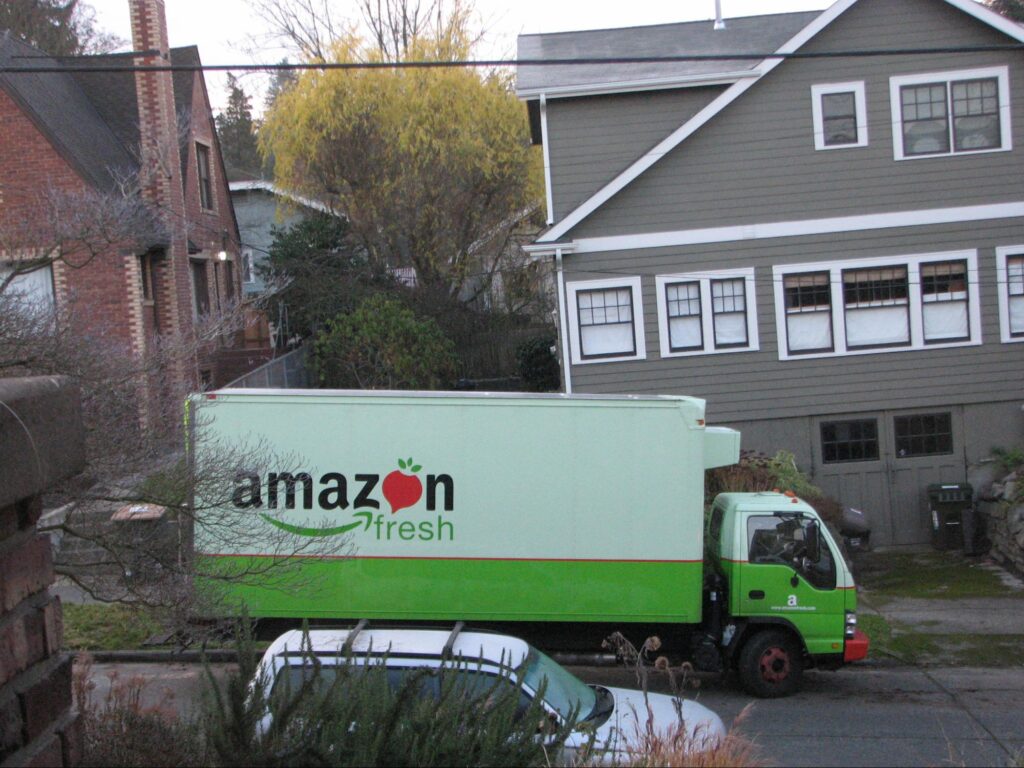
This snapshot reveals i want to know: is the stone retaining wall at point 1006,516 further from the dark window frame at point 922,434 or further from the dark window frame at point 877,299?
the dark window frame at point 877,299

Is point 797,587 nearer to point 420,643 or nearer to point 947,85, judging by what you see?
point 420,643

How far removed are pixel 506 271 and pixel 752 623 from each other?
19726mm

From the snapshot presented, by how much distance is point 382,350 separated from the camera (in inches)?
926

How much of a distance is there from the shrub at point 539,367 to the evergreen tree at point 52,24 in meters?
21.0

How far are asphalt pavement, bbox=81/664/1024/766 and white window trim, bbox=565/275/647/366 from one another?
778cm

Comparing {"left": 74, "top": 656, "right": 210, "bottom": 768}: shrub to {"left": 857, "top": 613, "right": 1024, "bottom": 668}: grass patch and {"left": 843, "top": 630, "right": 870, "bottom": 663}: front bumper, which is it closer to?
{"left": 843, "top": 630, "right": 870, "bottom": 663}: front bumper

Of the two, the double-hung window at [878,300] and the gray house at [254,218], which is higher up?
the gray house at [254,218]

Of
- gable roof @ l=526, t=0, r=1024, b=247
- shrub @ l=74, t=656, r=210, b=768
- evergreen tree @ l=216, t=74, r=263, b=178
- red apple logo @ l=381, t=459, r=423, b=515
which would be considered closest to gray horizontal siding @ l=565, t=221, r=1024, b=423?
gable roof @ l=526, t=0, r=1024, b=247

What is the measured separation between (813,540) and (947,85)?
1154 centimetres

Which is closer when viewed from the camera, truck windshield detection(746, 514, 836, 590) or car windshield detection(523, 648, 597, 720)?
car windshield detection(523, 648, 597, 720)

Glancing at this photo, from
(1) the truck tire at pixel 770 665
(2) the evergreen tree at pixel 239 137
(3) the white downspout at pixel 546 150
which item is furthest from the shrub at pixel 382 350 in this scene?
(2) the evergreen tree at pixel 239 137

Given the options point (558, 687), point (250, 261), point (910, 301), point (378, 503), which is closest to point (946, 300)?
point (910, 301)

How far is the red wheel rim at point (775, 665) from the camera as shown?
38.7 feet

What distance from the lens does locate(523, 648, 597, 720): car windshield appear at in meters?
7.73
